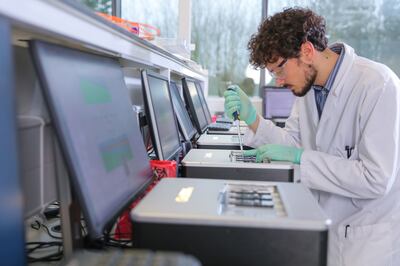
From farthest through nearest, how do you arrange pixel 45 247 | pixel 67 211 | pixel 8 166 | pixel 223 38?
pixel 223 38, pixel 45 247, pixel 67 211, pixel 8 166

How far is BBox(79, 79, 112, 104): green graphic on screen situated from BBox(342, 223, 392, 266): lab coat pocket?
2.75ft

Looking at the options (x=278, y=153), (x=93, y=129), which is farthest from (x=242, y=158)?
(x=93, y=129)

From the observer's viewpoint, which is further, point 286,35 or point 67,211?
point 286,35

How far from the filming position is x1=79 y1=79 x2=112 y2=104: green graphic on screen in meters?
0.63

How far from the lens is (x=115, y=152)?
701 mm

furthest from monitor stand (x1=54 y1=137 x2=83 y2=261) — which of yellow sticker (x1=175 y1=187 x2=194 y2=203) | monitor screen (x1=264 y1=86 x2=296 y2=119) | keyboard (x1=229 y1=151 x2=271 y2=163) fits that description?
monitor screen (x1=264 y1=86 x2=296 y2=119)

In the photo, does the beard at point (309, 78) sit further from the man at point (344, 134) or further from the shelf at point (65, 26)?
the shelf at point (65, 26)

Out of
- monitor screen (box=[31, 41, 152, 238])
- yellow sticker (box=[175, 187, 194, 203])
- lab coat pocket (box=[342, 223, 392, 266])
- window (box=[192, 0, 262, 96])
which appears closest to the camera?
monitor screen (box=[31, 41, 152, 238])

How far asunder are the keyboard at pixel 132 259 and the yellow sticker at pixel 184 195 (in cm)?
15

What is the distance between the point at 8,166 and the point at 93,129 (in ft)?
0.72

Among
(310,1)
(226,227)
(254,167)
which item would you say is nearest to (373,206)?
(254,167)

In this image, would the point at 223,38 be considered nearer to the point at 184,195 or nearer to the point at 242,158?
the point at 242,158

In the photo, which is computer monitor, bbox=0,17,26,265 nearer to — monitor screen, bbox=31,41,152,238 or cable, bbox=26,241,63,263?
monitor screen, bbox=31,41,152,238

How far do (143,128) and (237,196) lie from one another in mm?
689
